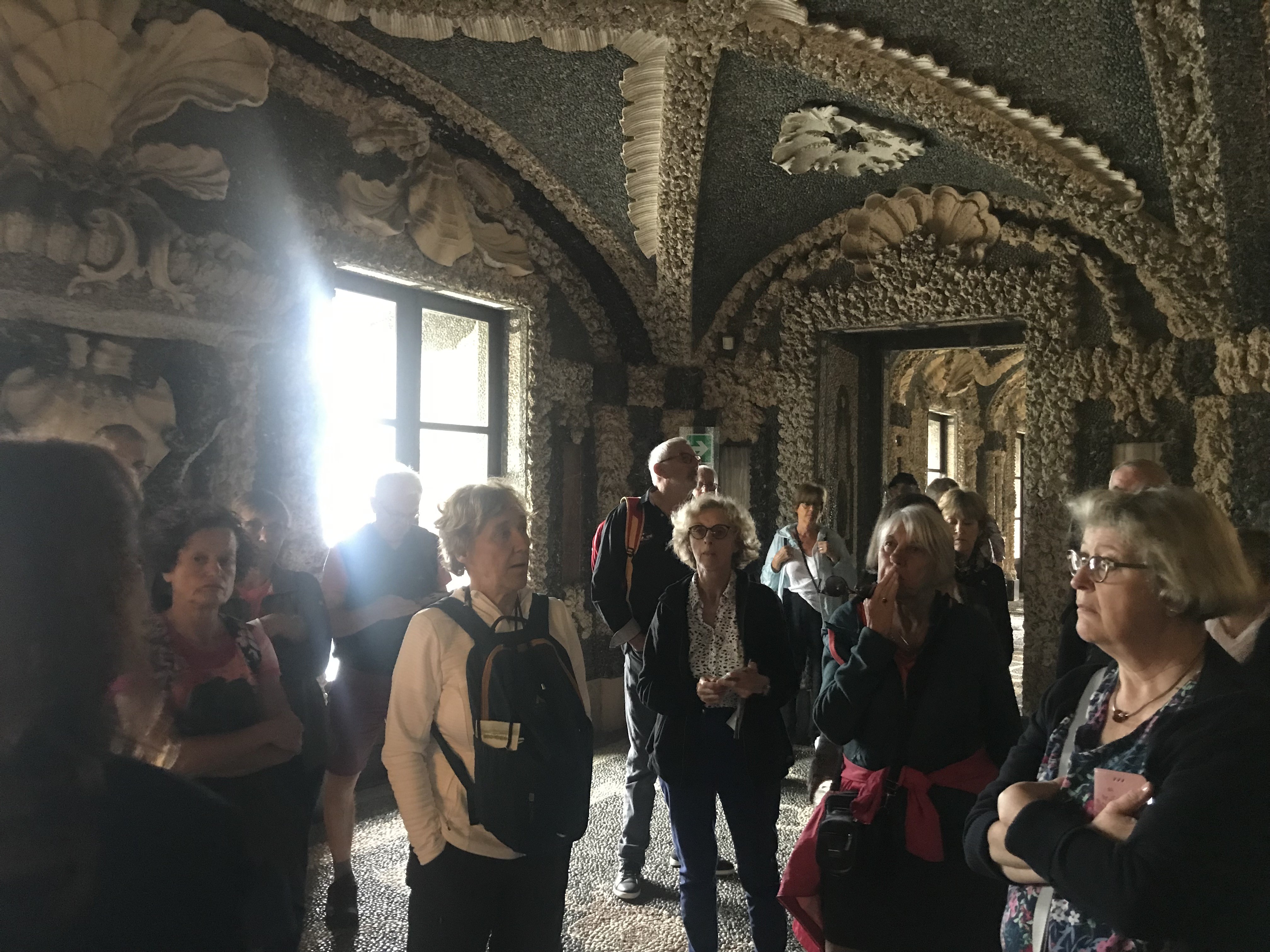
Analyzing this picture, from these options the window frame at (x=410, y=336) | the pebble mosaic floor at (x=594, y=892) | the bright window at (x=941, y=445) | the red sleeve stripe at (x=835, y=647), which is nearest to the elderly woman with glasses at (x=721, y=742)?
the red sleeve stripe at (x=835, y=647)

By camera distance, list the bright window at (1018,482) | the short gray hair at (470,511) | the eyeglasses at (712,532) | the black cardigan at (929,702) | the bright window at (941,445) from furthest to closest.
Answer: the bright window at (1018,482)
the bright window at (941,445)
the eyeglasses at (712,532)
the short gray hair at (470,511)
the black cardigan at (929,702)

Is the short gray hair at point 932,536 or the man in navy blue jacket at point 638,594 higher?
the short gray hair at point 932,536

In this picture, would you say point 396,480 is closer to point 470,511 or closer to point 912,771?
point 470,511

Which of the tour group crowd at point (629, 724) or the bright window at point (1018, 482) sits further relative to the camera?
the bright window at point (1018, 482)

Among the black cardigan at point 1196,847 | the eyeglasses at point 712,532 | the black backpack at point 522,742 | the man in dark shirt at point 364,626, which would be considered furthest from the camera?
the man in dark shirt at point 364,626

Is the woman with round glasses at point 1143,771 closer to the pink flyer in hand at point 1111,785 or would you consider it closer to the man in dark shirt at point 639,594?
the pink flyer in hand at point 1111,785

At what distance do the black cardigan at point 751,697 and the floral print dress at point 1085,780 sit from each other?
3.37 ft

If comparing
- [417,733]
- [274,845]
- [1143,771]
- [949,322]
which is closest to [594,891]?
[417,733]

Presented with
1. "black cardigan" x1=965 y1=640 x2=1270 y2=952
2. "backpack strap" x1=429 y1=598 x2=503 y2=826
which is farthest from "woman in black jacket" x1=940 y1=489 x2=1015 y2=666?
"black cardigan" x1=965 y1=640 x2=1270 y2=952

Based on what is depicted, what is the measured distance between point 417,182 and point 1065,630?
11.1 feet

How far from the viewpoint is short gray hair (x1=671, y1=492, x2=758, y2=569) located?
2.57 m

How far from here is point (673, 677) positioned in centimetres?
242

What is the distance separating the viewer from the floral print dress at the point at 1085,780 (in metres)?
1.16

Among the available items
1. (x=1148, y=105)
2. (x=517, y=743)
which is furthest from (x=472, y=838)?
(x=1148, y=105)
